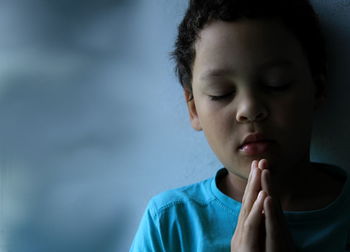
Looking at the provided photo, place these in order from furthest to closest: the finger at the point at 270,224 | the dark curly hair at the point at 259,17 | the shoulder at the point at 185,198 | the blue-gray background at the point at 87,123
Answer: the blue-gray background at the point at 87,123, the shoulder at the point at 185,198, the dark curly hair at the point at 259,17, the finger at the point at 270,224

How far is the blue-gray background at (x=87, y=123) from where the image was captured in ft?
Result: 3.41

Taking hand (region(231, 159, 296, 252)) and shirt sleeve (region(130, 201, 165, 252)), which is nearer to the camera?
hand (region(231, 159, 296, 252))

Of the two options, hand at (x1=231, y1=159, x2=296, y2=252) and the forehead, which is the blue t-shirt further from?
the forehead

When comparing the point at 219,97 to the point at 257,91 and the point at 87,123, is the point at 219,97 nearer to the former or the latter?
the point at 257,91

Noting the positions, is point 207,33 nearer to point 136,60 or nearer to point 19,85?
point 136,60

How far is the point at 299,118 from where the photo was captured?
2.49 ft

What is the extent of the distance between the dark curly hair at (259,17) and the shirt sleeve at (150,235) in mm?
268

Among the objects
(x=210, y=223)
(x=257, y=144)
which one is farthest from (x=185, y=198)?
(x=257, y=144)

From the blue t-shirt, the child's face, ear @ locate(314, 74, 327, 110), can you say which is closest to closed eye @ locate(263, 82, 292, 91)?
the child's face

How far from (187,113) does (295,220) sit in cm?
36

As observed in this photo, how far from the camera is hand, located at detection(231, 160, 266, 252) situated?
66 cm

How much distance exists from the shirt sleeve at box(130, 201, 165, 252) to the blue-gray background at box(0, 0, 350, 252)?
16cm

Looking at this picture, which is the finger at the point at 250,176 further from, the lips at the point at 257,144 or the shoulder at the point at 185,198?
the shoulder at the point at 185,198

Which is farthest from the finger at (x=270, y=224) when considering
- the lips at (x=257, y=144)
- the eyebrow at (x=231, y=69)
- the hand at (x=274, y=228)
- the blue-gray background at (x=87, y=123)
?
the blue-gray background at (x=87, y=123)
